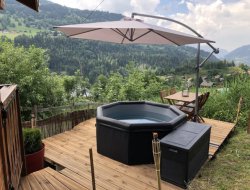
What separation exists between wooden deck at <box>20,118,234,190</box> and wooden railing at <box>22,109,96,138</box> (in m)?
0.19

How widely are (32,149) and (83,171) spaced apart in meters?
0.98

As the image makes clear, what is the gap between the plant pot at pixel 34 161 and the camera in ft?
14.0

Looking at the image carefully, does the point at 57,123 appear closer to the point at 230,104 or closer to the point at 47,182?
the point at 47,182

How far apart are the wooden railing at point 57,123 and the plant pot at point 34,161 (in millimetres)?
1024

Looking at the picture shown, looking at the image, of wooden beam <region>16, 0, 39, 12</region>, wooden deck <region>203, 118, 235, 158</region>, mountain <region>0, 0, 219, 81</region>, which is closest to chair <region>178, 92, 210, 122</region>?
wooden deck <region>203, 118, 235, 158</region>

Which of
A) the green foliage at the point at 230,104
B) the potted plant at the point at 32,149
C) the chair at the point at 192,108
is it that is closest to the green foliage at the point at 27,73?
the potted plant at the point at 32,149

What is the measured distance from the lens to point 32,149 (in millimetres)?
4305

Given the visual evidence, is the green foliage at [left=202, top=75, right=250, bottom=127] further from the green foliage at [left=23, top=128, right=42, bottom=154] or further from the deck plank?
the green foliage at [left=23, top=128, right=42, bottom=154]

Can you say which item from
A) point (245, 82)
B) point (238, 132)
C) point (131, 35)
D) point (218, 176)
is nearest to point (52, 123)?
point (131, 35)

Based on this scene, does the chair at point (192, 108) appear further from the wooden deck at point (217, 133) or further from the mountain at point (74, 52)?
the mountain at point (74, 52)

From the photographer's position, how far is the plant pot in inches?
169

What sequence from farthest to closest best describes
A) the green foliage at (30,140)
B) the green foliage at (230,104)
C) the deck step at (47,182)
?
the green foliage at (230,104) → the green foliage at (30,140) → the deck step at (47,182)

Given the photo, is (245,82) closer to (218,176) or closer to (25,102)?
(218,176)

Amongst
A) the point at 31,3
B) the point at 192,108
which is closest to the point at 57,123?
the point at 192,108
